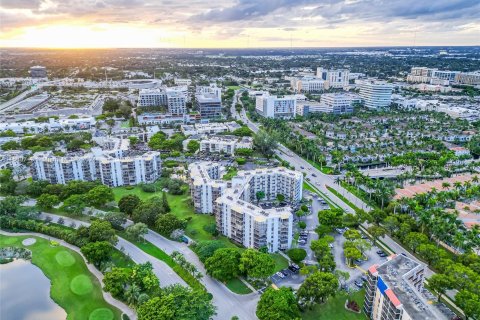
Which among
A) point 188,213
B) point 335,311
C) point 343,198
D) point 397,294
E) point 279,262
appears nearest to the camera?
point 397,294

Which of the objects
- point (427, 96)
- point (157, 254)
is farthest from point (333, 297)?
point (427, 96)

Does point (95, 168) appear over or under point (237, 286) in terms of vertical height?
over

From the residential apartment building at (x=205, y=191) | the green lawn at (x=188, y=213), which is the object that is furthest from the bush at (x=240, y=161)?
the residential apartment building at (x=205, y=191)

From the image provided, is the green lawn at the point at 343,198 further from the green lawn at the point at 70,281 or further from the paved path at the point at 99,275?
the green lawn at the point at 70,281

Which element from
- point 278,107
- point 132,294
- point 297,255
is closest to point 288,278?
point 297,255

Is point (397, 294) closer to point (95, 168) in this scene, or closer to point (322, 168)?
point (322, 168)

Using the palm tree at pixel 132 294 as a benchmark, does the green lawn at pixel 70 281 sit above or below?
below
